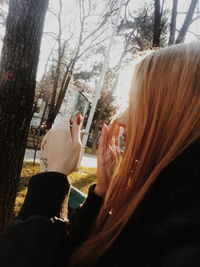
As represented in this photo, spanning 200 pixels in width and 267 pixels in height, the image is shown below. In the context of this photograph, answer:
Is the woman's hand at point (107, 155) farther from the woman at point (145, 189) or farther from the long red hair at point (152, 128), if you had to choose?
the long red hair at point (152, 128)

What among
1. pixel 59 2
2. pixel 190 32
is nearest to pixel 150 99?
pixel 190 32

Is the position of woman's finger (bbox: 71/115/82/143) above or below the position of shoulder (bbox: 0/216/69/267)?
above

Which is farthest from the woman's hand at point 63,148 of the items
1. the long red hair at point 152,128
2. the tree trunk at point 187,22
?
the tree trunk at point 187,22

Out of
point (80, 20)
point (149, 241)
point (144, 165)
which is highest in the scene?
point (80, 20)

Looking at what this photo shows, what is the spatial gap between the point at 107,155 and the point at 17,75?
171cm

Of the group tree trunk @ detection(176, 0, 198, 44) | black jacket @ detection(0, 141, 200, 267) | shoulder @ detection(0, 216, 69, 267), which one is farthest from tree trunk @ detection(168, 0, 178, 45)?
shoulder @ detection(0, 216, 69, 267)

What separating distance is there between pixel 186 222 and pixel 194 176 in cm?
15

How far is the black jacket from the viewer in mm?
895

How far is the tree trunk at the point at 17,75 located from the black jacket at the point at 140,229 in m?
1.76

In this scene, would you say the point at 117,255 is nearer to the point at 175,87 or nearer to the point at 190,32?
the point at 175,87

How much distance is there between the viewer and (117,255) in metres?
1.13

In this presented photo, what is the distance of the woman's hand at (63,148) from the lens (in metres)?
1.49

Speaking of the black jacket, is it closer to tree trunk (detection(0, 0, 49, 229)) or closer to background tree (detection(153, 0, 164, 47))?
tree trunk (detection(0, 0, 49, 229))

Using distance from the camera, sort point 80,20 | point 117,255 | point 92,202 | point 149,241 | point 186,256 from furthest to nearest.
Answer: point 80,20 → point 92,202 → point 117,255 → point 149,241 → point 186,256
